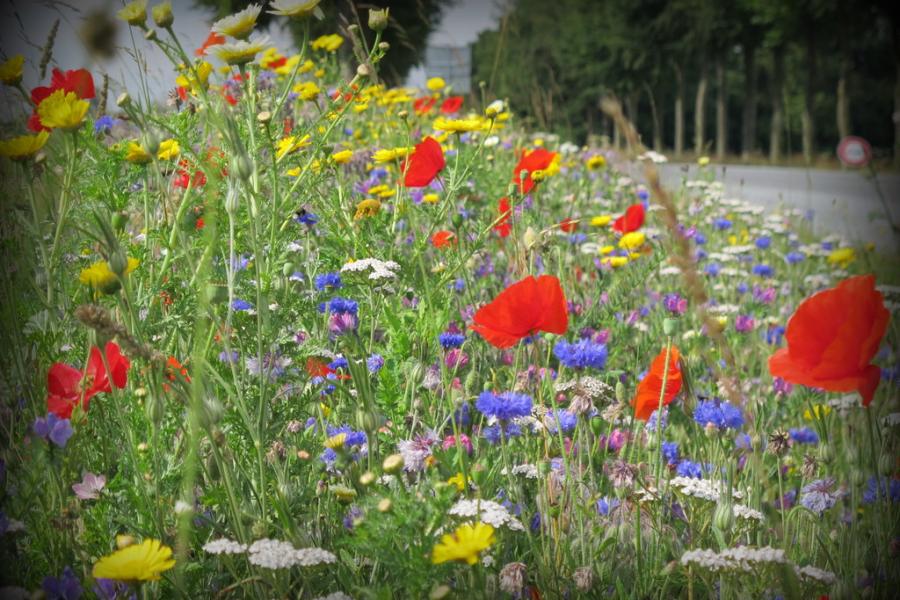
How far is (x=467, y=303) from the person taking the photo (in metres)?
2.38

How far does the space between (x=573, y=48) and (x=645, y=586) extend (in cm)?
1295

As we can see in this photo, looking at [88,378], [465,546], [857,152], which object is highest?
[857,152]

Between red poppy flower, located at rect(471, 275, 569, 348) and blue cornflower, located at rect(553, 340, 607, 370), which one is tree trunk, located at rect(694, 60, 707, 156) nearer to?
blue cornflower, located at rect(553, 340, 607, 370)

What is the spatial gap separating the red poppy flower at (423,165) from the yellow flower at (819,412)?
0.86 metres

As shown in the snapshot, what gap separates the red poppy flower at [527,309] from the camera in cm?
113

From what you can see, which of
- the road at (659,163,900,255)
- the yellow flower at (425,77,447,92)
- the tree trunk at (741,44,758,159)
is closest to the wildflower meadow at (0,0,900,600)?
the yellow flower at (425,77,447,92)

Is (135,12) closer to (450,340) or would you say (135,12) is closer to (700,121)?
(450,340)

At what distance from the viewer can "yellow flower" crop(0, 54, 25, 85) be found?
1369 mm

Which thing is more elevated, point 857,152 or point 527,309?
point 857,152

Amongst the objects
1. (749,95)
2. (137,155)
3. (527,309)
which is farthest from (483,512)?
(749,95)

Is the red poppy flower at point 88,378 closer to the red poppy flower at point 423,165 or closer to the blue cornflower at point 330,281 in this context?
the blue cornflower at point 330,281

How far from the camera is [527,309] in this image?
114cm

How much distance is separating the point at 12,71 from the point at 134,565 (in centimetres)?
92

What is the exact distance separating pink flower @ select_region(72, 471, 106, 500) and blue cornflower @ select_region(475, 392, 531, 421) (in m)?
0.57
